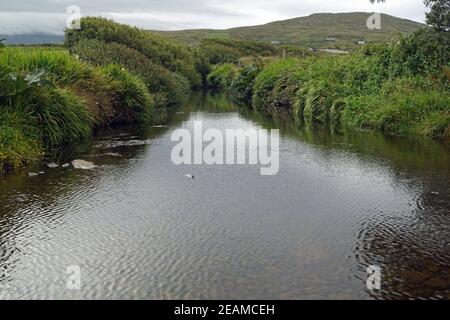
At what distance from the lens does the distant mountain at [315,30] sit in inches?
3159

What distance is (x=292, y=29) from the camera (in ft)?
320

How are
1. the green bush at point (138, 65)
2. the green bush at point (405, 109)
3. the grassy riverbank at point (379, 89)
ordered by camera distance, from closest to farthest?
1. the green bush at point (405, 109)
2. the grassy riverbank at point (379, 89)
3. the green bush at point (138, 65)

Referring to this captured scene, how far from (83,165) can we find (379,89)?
433 inches

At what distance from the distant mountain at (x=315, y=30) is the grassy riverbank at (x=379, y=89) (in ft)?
166

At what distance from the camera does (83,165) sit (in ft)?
31.3

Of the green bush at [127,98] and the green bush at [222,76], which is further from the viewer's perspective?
the green bush at [222,76]

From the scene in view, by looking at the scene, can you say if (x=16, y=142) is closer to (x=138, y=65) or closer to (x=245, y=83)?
(x=138, y=65)

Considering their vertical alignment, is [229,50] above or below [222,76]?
above

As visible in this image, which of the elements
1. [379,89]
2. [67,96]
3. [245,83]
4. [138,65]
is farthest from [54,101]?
[245,83]

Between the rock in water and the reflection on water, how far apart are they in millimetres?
202

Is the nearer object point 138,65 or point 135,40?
point 138,65

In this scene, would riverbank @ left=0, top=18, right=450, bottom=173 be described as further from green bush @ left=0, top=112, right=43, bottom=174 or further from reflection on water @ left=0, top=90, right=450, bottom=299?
reflection on water @ left=0, top=90, right=450, bottom=299

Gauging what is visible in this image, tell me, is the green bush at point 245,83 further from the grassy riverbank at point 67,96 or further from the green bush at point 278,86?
the grassy riverbank at point 67,96

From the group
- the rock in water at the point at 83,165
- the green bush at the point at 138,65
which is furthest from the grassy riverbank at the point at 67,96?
the rock in water at the point at 83,165
